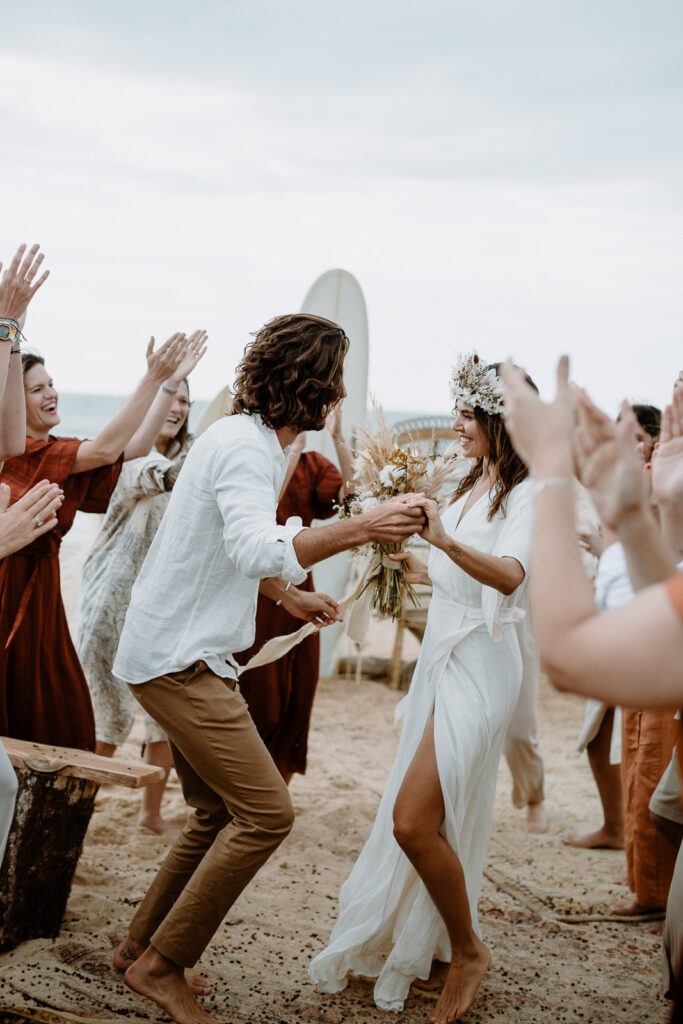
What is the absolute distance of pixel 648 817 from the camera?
430cm

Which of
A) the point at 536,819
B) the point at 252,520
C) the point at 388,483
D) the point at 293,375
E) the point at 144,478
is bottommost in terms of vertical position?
the point at 536,819

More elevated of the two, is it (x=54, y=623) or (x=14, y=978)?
(x=54, y=623)

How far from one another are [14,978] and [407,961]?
4.50 feet

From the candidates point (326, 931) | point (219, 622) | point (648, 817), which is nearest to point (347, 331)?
point (648, 817)

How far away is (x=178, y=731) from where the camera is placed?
3186 mm

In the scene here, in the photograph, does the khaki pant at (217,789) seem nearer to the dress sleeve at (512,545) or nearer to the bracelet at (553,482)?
the dress sleeve at (512,545)

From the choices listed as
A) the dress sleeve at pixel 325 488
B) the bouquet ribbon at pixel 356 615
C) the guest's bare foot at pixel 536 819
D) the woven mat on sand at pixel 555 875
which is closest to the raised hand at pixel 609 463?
the bouquet ribbon at pixel 356 615

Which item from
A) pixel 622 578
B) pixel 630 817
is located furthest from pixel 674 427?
pixel 630 817

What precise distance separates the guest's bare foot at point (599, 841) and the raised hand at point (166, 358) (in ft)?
11.3

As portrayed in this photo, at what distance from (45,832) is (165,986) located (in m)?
0.77

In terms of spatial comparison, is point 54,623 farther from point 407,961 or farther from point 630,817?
point 630,817

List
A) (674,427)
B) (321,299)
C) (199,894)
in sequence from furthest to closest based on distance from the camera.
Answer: (321,299) < (199,894) < (674,427)

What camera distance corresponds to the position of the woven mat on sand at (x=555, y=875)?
4.50m

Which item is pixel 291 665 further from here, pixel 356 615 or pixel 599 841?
pixel 599 841
